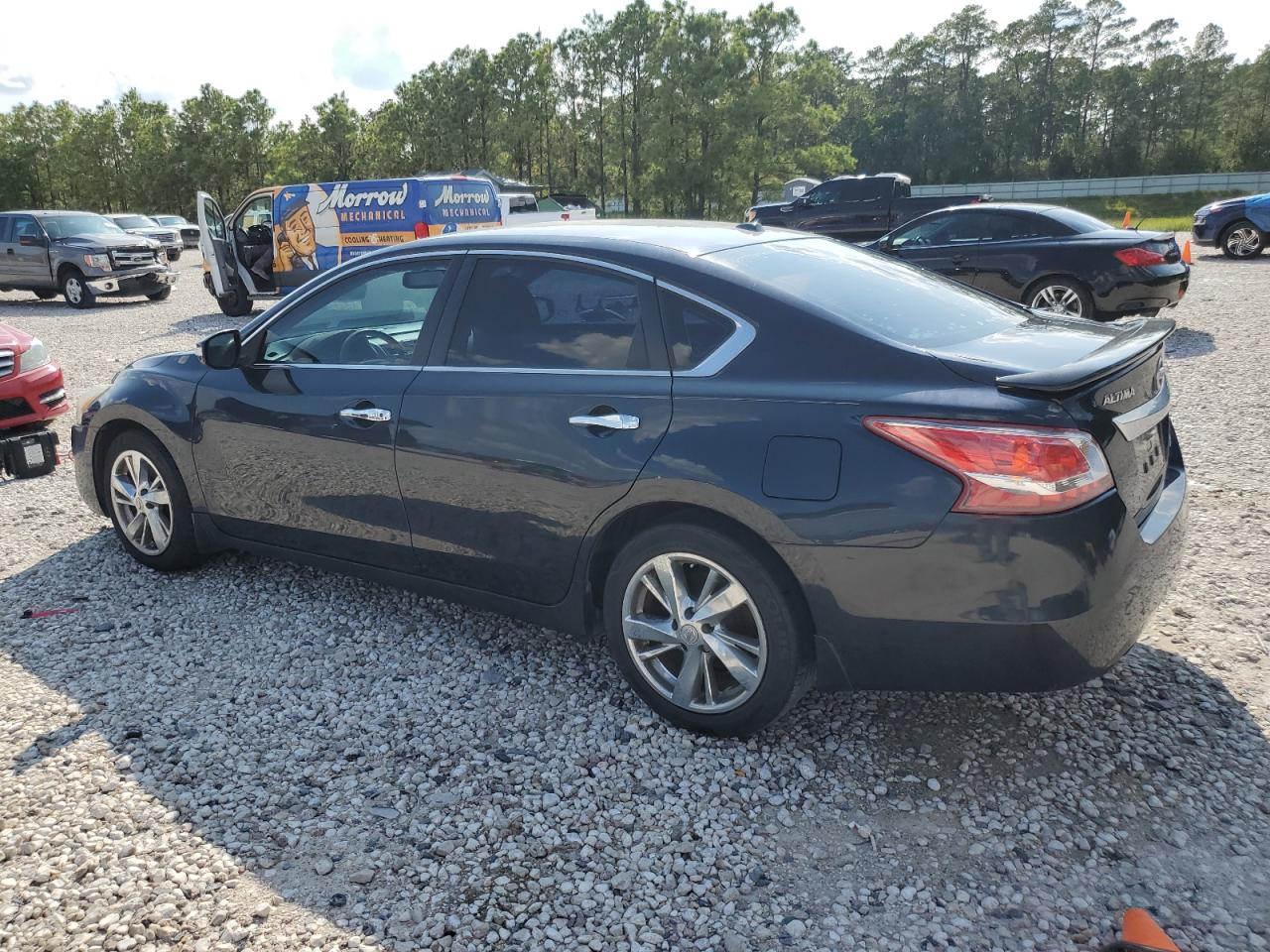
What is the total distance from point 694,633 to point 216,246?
1443 centimetres

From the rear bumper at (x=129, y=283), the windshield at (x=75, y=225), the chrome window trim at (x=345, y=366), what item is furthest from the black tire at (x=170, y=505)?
the windshield at (x=75, y=225)

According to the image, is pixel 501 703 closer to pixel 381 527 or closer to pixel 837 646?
pixel 381 527

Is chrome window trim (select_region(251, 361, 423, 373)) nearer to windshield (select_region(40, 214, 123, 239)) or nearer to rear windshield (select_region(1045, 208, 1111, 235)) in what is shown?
rear windshield (select_region(1045, 208, 1111, 235))

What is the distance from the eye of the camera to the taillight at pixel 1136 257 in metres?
10.0

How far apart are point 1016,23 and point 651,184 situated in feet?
179

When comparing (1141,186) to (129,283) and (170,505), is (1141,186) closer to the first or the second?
(129,283)

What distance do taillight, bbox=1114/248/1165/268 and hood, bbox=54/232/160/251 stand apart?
16.8 metres

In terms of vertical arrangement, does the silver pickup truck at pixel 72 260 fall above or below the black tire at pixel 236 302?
above

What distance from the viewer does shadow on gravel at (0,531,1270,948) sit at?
2.53m

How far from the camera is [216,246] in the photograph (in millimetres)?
15141

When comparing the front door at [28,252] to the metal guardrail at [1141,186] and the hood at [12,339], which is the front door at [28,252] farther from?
the metal guardrail at [1141,186]

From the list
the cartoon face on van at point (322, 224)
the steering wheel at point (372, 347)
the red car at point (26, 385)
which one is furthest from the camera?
the cartoon face on van at point (322, 224)

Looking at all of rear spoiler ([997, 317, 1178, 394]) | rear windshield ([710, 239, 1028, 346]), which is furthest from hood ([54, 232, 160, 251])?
rear spoiler ([997, 317, 1178, 394])

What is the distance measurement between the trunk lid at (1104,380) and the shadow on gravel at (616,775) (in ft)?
2.78
